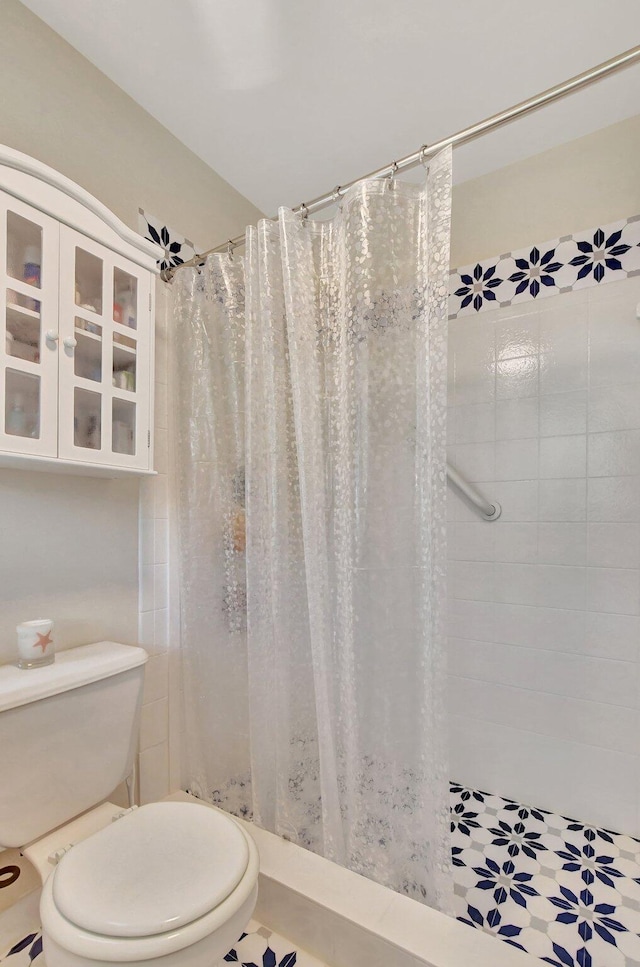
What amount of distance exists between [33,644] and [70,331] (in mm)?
728

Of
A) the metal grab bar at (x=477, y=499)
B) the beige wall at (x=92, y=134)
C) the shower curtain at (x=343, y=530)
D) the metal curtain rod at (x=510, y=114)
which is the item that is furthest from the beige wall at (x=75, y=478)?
the metal grab bar at (x=477, y=499)

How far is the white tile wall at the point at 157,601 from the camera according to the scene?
1.48 meters

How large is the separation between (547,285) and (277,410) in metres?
1.13

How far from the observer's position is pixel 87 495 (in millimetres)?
1340

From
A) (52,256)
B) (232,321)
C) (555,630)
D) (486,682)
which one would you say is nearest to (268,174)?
(232,321)

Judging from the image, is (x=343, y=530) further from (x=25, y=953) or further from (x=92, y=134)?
(x=92, y=134)

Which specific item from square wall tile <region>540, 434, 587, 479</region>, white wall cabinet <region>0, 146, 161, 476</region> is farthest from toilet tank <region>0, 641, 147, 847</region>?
square wall tile <region>540, 434, 587, 479</region>

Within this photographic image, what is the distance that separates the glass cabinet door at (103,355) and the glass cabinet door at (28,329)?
26mm

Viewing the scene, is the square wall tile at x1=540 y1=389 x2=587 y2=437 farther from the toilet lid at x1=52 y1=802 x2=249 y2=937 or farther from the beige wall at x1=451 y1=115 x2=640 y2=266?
the toilet lid at x1=52 y1=802 x2=249 y2=937

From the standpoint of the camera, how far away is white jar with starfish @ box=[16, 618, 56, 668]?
3.57ft

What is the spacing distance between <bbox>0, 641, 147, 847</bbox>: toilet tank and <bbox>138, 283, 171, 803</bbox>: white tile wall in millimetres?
238

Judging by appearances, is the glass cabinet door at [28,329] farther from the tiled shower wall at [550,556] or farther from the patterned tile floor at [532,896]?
the tiled shower wall at [550,556]

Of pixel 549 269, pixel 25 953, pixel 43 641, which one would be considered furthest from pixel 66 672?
pixel 549 269

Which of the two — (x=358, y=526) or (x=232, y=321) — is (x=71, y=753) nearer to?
(x=358, y=526)
